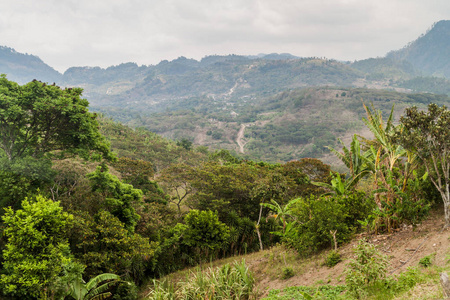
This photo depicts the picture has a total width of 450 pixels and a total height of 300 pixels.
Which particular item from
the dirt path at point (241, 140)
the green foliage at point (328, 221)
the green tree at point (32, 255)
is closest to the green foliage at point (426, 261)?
the green foliage at point (328, 221)

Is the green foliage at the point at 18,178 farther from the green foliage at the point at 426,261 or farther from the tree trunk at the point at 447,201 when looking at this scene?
the tree trunk at the point at 447,201

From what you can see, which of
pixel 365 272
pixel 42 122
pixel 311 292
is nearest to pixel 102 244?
pixel 42 122

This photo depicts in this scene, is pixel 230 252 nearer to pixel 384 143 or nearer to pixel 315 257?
pixel 315 257

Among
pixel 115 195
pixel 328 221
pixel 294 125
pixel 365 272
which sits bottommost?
pixel 294 125

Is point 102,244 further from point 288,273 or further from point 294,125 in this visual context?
point 294,125

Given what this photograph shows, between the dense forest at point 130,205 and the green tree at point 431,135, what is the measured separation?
0.02 meters

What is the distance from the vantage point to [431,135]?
20.7 ft

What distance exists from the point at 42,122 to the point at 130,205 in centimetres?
509

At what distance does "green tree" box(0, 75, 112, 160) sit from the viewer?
10.9 meters

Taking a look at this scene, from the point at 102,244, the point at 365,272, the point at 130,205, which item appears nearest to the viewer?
the point at 365,272

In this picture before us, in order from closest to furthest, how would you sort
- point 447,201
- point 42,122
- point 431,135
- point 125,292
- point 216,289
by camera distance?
point 431,135
point 447,201
point 216,289
point 125,292
point 42,122

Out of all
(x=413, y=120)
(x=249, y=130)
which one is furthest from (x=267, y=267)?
(x=249, y=130)

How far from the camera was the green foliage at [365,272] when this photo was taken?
5168mm

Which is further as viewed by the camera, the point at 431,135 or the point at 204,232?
the point at 204,232
